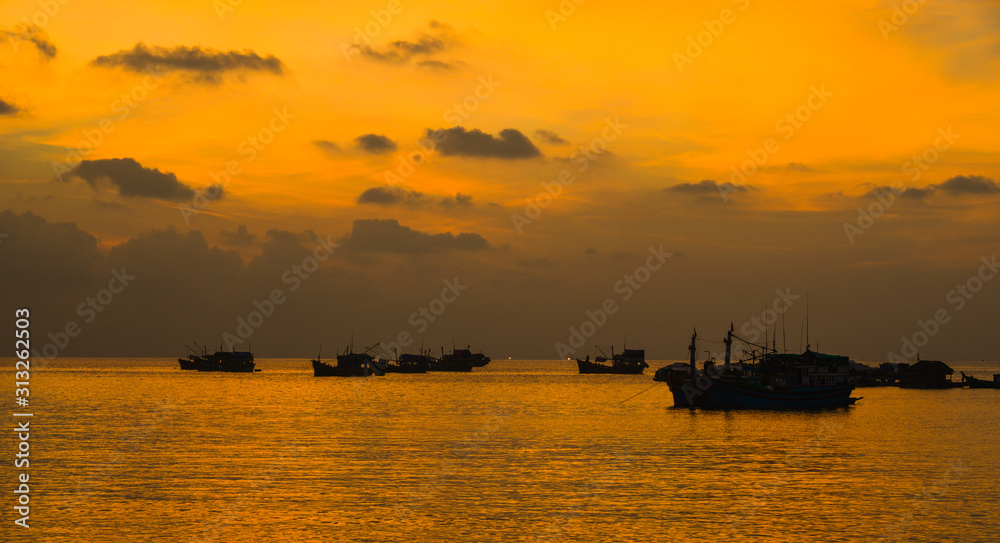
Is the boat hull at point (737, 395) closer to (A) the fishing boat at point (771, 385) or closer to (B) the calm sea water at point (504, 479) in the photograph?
(A) the fishing boat at point (771, 385)

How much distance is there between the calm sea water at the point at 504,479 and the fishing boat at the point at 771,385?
50.2 ft

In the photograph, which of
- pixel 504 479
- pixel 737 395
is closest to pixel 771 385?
pixel 737 395

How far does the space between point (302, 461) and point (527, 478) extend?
15.0 meters

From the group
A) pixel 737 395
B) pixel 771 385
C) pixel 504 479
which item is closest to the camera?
pixel 504 479

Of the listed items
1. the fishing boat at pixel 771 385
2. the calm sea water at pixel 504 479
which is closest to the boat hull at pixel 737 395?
the fishing boat at pixel 771 385

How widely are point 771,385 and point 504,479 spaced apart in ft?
243

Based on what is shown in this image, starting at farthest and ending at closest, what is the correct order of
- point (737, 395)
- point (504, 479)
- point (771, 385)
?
point (771, 385) < point (737, 395) < point (504, 479)

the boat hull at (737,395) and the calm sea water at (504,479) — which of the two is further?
the boat hull at (737,395)

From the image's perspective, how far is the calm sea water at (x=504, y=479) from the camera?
116 feet

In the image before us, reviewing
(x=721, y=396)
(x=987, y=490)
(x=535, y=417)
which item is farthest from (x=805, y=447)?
(x=721, y=396)

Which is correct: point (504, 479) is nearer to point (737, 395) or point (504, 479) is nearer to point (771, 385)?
point (737, 395)

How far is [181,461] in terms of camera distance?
54219mm

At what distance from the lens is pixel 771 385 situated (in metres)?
113

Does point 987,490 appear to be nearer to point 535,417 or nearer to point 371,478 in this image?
point 371,478
